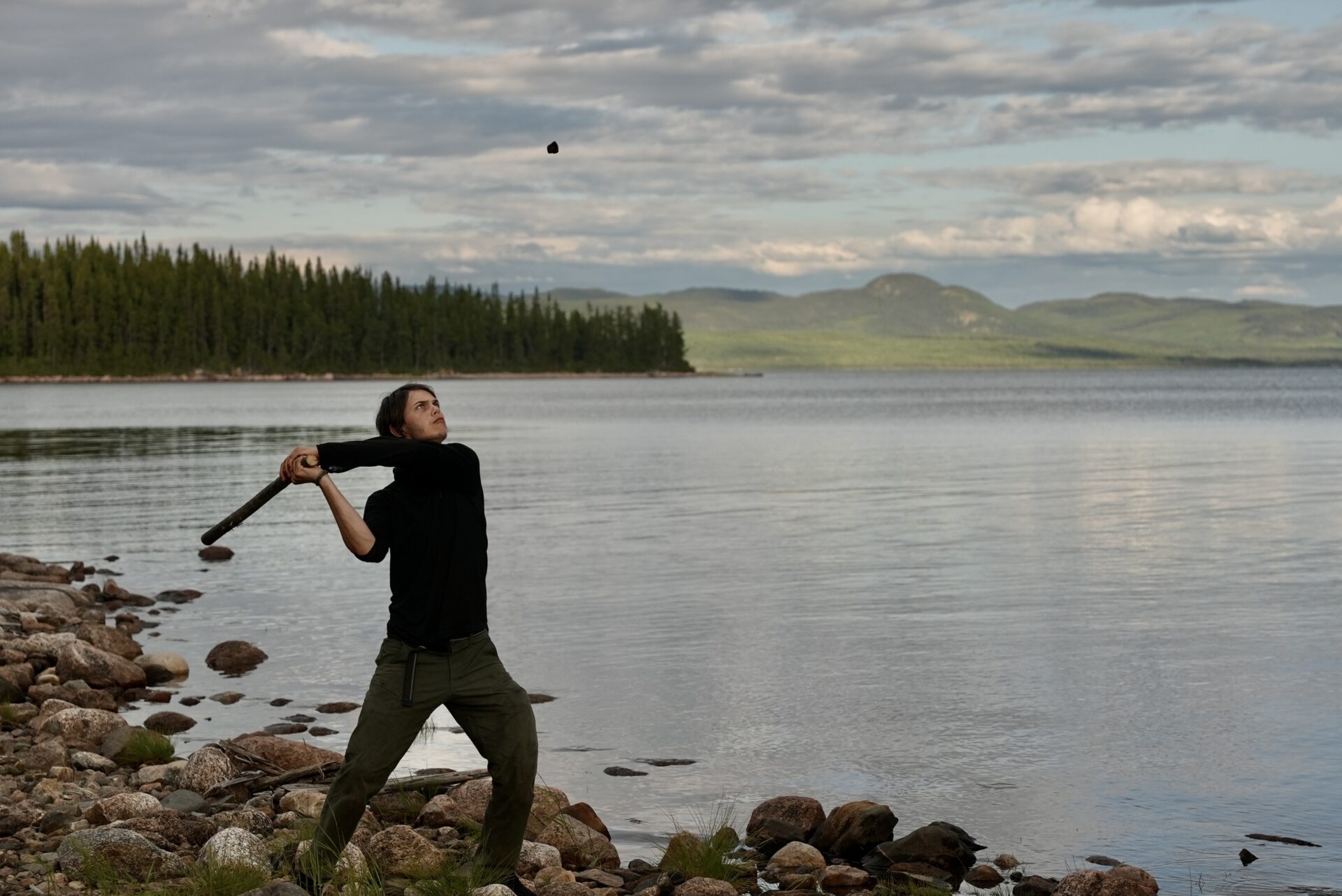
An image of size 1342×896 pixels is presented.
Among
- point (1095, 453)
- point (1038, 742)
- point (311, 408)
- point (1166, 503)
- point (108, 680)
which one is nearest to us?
point (1038, 742)

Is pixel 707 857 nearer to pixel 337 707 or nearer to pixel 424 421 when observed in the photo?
pixel 424 421

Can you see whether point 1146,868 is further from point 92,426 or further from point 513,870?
point 92,426

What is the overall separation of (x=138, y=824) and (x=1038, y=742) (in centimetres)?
854

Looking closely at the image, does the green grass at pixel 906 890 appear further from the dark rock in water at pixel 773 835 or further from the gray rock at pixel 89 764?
the gray rock at pixel 89 764

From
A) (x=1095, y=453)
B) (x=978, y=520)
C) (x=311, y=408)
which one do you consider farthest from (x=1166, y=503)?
(x=311, y=408)

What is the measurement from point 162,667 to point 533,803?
926 centimetres

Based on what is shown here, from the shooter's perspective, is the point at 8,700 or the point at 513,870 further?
the point at 8,700

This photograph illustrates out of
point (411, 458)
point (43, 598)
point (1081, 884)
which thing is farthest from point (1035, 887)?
point (43, 598)

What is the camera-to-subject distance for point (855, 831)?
1115 cm

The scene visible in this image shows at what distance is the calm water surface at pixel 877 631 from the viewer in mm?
12992

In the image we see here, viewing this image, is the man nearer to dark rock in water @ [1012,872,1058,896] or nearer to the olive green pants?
the olive green pants

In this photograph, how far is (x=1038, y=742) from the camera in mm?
14680

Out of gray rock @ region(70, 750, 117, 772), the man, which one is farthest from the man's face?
gray rock @ region(70, 750, 117, 772)

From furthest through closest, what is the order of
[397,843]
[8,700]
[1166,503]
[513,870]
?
[1166,503]
[8,700]
[397,843]
[513,870]
